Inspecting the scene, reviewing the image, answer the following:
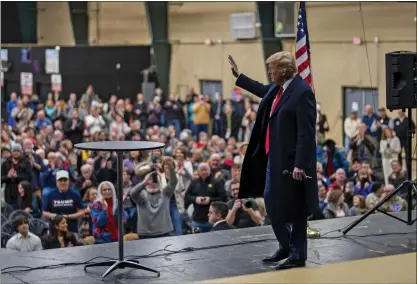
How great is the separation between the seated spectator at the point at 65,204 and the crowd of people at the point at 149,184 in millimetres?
11

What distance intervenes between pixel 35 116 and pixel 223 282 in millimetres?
14824

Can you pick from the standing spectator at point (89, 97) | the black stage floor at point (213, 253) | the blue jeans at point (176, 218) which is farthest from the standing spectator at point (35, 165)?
the standing spectator at point (89, 97)

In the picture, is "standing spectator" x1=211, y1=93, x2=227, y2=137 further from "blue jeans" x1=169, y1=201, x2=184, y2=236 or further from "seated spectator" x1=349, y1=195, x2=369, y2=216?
"blue jeans" x1=169, y1=201, x2=184, y2=236

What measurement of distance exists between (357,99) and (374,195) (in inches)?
326

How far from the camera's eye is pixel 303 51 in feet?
21.7

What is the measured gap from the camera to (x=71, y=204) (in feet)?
30.5

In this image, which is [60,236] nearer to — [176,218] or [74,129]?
[176,218]

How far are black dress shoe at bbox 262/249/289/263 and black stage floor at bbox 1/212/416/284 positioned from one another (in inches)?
2.6

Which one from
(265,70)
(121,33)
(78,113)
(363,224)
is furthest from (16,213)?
(121,33)

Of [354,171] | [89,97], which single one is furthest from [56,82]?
[354,171]

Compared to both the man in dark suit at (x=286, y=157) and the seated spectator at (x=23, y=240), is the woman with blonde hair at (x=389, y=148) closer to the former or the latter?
the seated spectator at (x=23, y=240)

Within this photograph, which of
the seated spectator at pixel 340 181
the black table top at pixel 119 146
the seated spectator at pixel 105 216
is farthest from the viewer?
the seated spectator at pixel 340 181

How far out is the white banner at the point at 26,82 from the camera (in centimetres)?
2200

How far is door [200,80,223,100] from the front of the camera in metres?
22.3
